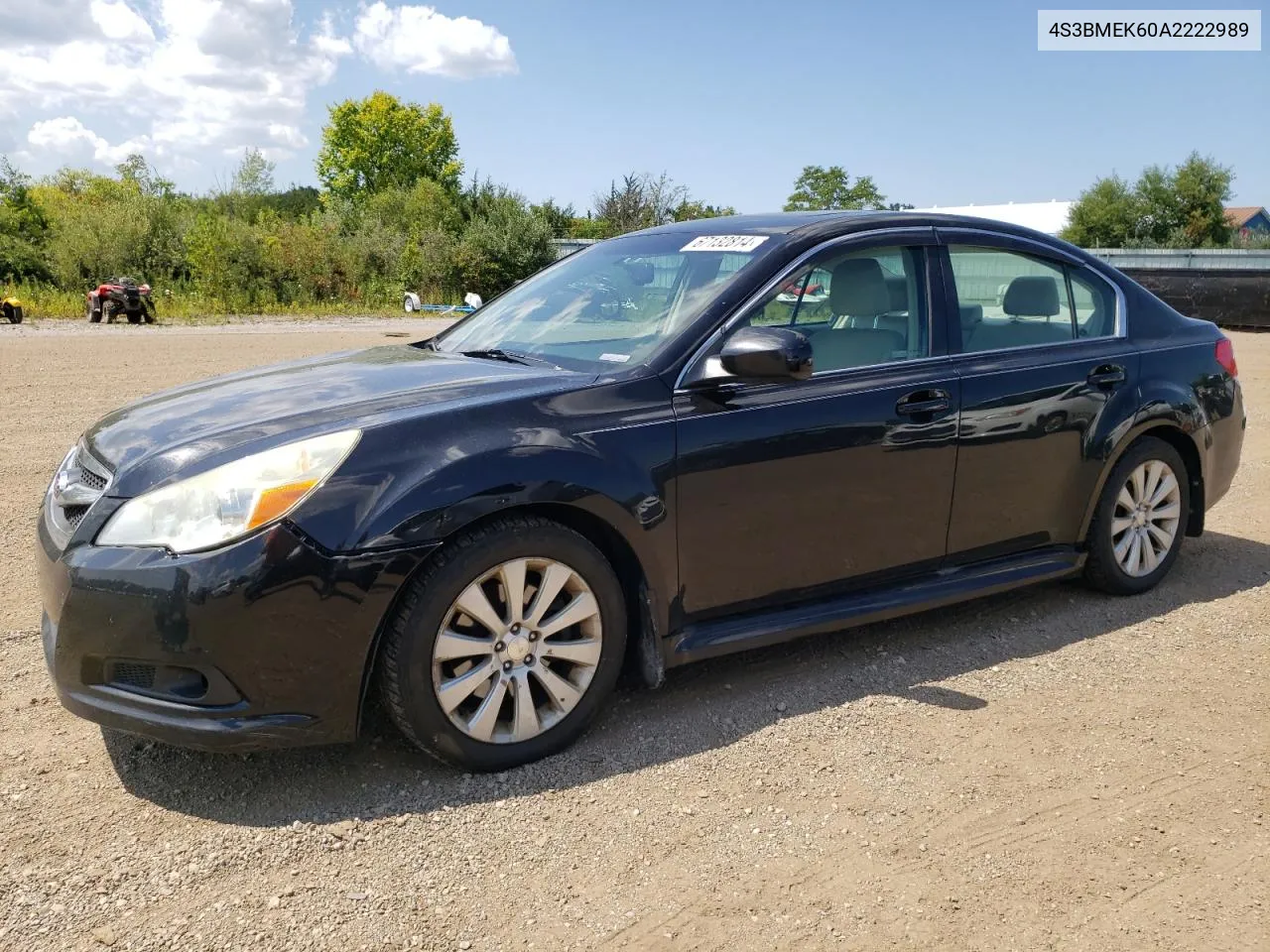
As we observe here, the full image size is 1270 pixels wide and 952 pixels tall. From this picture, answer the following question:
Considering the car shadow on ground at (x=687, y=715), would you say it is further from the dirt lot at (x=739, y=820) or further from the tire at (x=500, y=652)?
the tire at (x=500, y=652)

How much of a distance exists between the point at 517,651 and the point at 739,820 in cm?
80

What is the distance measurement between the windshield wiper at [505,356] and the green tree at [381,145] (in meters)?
76.7

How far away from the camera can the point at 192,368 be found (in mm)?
12914

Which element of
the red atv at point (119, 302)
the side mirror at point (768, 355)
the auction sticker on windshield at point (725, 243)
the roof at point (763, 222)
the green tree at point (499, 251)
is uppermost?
the green tree at point (499, 251)

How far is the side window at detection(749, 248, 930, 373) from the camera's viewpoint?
12.5 ft

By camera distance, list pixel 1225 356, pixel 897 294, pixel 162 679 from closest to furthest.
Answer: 1. pixel 162 679
2. pixel 897 294
3. pixel 1225 356

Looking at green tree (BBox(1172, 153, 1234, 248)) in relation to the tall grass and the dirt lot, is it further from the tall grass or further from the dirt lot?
the dirt lot

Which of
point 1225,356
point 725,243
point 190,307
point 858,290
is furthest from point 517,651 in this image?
point 190,307

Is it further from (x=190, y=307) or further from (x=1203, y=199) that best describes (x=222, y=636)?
(x=1203, y=199)

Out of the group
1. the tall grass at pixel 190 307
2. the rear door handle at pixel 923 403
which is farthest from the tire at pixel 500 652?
the tall grass at pixel 190 307

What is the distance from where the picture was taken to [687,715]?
360cm

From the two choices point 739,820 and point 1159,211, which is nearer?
point 739,820

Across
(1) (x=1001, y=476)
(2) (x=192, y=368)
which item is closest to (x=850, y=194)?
→ (2) (x=192, y=368)

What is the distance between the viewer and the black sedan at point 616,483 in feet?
9.22
